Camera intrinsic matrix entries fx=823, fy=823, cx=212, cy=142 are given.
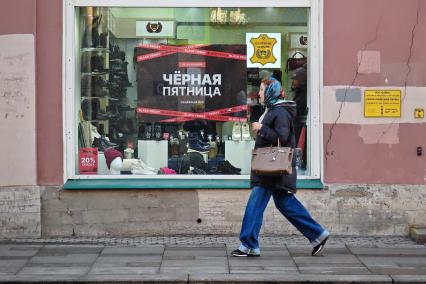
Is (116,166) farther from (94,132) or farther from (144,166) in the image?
(94,132)

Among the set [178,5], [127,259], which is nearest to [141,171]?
[127,259]

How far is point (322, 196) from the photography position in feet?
31.3

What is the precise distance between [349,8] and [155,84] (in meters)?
2.46

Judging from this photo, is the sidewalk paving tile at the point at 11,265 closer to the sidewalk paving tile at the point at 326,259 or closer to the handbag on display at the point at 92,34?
the sidewalk paving tile at the point at 326,259

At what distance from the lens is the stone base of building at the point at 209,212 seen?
31.2ft

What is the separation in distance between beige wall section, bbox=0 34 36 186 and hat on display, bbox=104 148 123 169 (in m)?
0.93

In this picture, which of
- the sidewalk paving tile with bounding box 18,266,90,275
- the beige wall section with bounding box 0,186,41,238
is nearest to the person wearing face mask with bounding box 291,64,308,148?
the beige wall section with bounding box 0,186,41,238

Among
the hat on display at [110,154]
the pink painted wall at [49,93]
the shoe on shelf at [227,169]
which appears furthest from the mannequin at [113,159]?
the shoe on shelf at [227,169]

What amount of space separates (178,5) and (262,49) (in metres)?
1.14

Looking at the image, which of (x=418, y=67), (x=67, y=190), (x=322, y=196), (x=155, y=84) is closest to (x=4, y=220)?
(x=67, y=190)

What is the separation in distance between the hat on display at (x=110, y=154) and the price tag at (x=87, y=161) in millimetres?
136

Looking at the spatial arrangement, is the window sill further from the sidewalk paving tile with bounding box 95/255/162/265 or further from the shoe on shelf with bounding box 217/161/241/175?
the sidewalk paving tile with bounding box 95/255/162/265

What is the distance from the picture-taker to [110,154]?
9914 mm

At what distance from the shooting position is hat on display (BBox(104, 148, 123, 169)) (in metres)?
9.91
